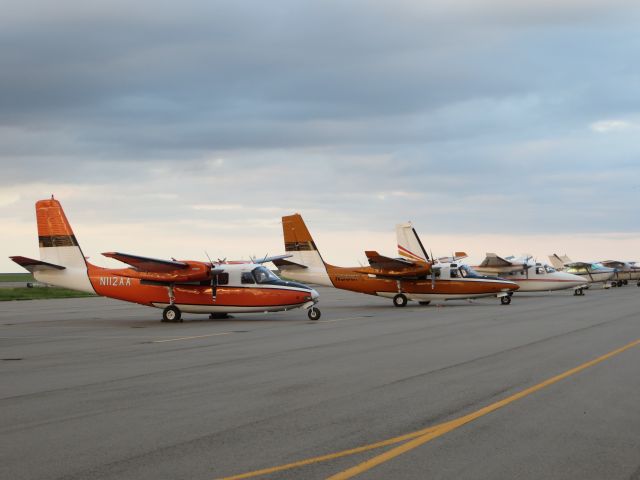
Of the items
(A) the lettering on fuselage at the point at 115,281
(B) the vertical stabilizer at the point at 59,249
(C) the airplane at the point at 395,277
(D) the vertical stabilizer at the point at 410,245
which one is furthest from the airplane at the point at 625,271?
(B) the vertical stabilizer at the point at 59,249

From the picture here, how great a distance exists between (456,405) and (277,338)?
12.6 m

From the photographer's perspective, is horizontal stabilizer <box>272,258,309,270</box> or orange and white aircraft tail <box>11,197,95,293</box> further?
horizontal stabilizer <box>272,258,309,270</box>

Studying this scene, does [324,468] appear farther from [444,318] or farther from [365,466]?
[444,318]

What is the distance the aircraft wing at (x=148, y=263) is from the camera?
3184 centimetres

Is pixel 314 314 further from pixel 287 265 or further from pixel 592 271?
pixel 592 271

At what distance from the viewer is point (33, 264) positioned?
33.8m

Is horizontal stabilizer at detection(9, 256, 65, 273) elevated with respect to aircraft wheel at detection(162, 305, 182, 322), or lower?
elevated

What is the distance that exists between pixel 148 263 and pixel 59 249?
4.88 m

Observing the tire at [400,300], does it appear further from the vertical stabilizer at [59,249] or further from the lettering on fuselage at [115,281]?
the vertical stabilizer at [59,249]

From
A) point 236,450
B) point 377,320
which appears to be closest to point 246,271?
point 377,320

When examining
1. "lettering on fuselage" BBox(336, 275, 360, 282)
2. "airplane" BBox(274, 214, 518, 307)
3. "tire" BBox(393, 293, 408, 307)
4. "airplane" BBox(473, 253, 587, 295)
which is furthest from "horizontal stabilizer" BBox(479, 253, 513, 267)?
"lettering on fuselage" BBox(336, 275, 360, 282)

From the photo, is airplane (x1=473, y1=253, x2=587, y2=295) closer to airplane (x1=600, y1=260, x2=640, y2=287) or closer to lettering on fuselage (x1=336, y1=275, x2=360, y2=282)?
lettering on fuselage (x1=336, y1=275, x2=360, y2=282)

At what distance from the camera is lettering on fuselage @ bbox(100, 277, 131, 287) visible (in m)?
33.8

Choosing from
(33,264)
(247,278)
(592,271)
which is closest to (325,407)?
(247,278)
